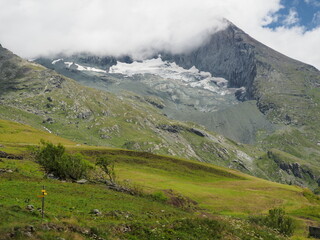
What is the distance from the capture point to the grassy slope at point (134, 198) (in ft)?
110

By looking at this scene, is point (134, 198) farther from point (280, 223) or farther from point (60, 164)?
point (280, 223)

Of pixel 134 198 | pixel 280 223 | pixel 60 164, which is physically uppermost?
pixel 60 164

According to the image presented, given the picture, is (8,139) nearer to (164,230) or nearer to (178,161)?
(178,161)

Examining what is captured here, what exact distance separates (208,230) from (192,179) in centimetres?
10834

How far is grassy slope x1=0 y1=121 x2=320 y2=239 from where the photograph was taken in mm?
33406

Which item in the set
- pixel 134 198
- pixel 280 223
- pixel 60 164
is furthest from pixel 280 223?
pixel 60 164

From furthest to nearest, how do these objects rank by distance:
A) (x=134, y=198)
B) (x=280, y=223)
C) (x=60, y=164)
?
(x=60, y=164)
(x=280, y=223)
(x=134, y=198)

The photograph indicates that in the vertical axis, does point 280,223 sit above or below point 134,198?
below

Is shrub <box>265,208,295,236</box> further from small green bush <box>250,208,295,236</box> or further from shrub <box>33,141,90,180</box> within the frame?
shrub <box>33,141,90,180</box>

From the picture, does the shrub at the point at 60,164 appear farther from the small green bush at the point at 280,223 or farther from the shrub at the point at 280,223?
the shrub at the point at 280,223

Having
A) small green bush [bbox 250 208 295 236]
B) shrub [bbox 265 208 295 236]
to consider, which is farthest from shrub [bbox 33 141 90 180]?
shrub [bbox 265 208 295 236]

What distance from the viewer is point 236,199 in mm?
105688

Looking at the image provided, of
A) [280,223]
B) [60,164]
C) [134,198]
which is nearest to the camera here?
[134,198]

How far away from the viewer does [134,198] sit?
62781 millimetres
